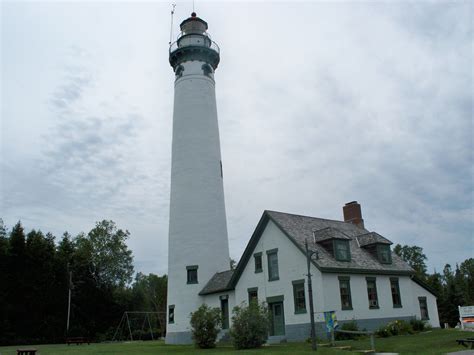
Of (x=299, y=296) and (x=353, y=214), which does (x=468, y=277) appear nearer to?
(x=353, y=214)

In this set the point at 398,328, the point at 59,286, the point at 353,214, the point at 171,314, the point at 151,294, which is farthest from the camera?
the point at 151,294

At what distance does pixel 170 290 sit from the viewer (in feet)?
106

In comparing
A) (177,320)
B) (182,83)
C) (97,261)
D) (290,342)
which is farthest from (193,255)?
(97,261)

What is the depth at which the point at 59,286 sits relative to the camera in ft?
151

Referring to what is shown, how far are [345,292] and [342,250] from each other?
2441 mm

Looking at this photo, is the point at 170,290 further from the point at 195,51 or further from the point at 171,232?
the point at 195,51

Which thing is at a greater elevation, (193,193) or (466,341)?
(193,193)

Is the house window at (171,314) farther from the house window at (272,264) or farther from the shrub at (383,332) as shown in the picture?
the shrub at (383,332)

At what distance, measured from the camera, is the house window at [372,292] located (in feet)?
85.0

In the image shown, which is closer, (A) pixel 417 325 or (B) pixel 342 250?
(B) pixel 342 250

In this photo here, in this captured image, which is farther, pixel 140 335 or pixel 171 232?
pixel 140 335

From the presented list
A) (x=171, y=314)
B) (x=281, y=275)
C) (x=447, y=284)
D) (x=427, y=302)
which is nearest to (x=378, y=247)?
(x=427, y=302)

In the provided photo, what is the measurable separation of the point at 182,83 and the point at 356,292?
1996 cm

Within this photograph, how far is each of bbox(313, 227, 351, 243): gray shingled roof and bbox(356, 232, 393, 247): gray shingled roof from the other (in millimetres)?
3283
